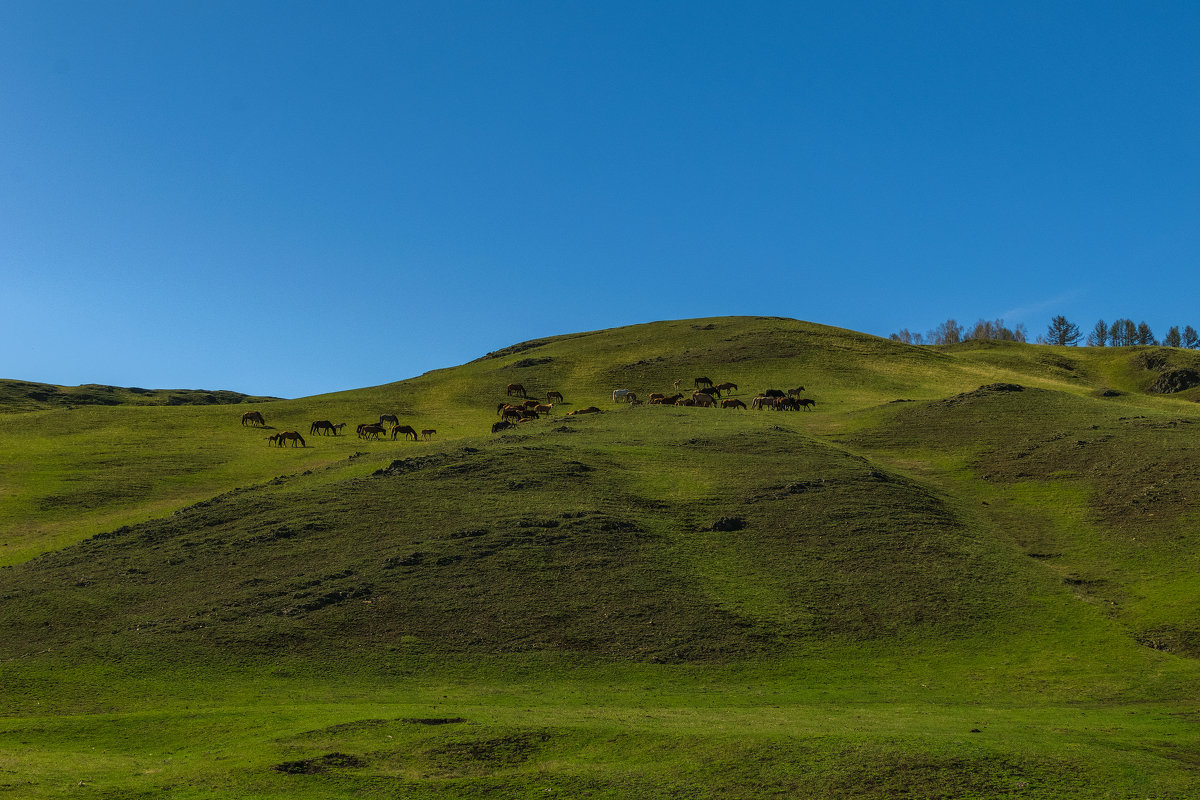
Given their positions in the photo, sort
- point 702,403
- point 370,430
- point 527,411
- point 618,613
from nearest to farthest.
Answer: point 618,613 → point 370,430 → point 527,411 → point 702,403

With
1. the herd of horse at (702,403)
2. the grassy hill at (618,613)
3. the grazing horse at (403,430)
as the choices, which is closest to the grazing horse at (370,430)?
the grazing horse at (403,430)

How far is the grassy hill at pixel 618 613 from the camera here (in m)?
17.3

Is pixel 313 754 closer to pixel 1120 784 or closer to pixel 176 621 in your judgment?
pixel 176 621

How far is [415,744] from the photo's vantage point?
1841 cm

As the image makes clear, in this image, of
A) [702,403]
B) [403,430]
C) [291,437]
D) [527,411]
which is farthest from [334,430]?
[702,403]

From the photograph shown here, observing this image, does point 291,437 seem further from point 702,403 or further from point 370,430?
point 702,403

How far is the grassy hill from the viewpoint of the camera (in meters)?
17.3

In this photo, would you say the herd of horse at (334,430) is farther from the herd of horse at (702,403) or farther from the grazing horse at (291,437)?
the herd of horse at (702,403)

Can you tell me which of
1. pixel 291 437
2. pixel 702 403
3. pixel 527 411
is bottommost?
pixel 291 437

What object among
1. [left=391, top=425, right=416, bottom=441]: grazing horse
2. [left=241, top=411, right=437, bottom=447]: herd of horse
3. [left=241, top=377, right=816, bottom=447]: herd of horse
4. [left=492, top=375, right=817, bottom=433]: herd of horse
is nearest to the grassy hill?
[left=241, top=411, right=437, bottom=447]: herd of horse

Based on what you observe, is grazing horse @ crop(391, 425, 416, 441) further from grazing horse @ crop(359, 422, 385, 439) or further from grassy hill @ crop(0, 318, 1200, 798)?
grassy hill @ crop(0, 318, 1200, 798)

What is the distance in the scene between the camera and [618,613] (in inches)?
1155

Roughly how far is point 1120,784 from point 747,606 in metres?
14.8

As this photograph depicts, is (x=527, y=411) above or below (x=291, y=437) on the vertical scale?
above
